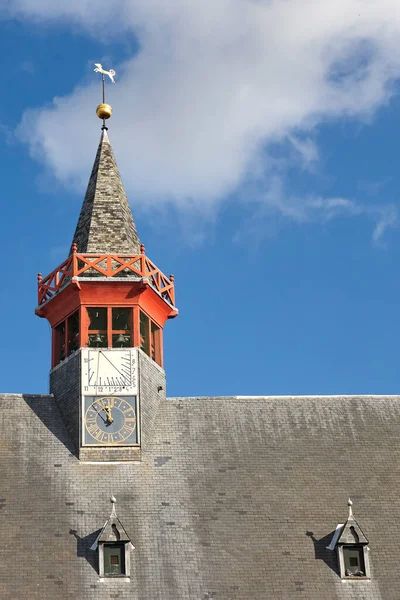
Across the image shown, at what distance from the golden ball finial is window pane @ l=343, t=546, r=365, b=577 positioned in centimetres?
2414

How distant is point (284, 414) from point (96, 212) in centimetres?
1241

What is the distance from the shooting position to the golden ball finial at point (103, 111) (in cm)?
5559

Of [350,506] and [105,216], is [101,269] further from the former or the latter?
[350,506]

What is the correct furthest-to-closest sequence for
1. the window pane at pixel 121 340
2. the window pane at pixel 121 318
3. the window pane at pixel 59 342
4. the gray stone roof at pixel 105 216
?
the gray stone roof at pixel 105 216, the window pane at pixel 59 342, the window pane at pixel 121 318, the window pane at pixel 121 340

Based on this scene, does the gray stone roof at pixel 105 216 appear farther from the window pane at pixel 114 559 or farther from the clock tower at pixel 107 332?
the window pane at pixel 114 559

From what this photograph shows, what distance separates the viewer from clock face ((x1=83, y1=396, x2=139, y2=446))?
46434mm

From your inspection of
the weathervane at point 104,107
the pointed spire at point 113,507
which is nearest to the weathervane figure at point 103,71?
the weathervane at point 104,107

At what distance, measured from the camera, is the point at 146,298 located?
50125 mm

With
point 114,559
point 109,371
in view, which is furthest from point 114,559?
point 109,371

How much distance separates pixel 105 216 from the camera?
172 ft

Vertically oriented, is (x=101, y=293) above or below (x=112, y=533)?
above

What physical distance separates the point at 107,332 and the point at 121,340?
26.2 inches

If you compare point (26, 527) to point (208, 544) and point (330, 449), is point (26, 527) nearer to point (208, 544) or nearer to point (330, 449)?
point (208, 544)

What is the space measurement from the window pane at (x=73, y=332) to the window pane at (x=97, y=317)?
675 mm
